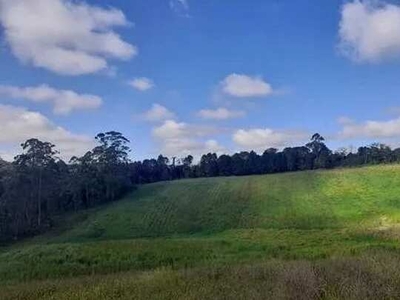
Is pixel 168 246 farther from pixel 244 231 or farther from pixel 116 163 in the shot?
pixel 116 163

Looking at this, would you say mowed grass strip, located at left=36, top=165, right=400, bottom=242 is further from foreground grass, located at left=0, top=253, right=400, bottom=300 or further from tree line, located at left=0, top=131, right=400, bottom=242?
foreground grass, located at left=0, top=253, right=400, bottom=300

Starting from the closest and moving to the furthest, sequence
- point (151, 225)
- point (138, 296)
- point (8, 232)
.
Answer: point (138, 296)
point (151, 225)
point (8, 232)

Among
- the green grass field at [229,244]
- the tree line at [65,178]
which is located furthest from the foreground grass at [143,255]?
the tree line at [65,178]

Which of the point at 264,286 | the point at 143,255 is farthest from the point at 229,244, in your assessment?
the point at 264,286

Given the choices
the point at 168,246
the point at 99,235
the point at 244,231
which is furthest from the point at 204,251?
the point at 99,235

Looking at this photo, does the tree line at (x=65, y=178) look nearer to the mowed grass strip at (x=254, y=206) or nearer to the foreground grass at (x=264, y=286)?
the mowed grass strip at (x=254, y=206)

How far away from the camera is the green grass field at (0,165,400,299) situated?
10961mm

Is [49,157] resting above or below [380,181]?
above

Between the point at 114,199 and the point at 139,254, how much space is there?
191 ft

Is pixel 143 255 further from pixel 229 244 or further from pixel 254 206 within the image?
pixel 254 206

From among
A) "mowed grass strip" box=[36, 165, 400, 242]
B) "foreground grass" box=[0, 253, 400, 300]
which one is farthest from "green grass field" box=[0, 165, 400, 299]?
"mowed grass strip" box=[36, 165, 400, 242]

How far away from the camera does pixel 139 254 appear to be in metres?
31.5

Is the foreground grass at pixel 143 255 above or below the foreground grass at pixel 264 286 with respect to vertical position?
below

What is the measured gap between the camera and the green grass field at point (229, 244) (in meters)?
11.0
